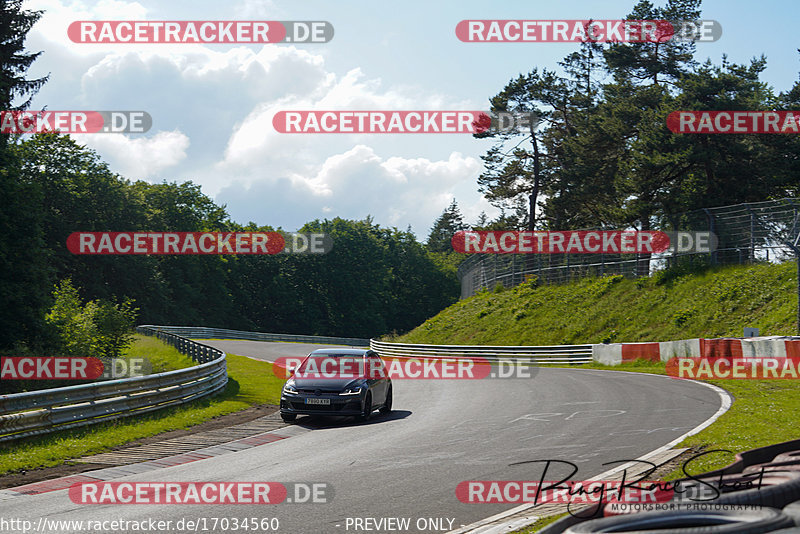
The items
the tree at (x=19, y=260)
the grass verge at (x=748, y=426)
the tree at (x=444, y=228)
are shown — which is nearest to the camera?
the grass verge at (x=748, y=426)

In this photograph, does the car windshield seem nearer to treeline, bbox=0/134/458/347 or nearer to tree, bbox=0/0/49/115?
tree, bbox=0/0/49/115

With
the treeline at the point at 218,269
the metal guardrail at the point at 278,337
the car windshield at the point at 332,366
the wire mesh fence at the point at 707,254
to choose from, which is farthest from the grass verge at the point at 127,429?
the metal guardrail at the point at 278,337

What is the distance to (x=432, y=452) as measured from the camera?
36.2 feet

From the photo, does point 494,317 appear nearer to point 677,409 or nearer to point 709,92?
point 709,92

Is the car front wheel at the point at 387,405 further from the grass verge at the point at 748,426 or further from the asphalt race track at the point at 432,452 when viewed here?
the grass verge at the point at 748,426

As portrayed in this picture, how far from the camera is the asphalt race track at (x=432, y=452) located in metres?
7.57

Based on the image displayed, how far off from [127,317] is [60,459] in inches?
904

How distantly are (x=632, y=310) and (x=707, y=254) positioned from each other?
4.99 m

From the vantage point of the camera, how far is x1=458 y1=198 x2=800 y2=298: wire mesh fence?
32.0m

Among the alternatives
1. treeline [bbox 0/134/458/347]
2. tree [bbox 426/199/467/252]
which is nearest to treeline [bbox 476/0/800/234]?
treeline [bbox 0/134/458/347]

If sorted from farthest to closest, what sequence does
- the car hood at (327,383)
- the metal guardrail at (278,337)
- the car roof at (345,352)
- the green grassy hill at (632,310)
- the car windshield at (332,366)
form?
the metal guardrail at (278,337) < the green grassy hill at (632,310) < the car roof at (345,352) < the car windshield at (332,366) < the car hood at (327,383)

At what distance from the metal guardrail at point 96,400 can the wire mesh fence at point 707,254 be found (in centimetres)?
1736

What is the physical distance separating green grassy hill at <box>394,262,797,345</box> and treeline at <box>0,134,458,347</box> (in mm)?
32237

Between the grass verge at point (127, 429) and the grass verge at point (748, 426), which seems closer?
the grass verge at point (748, 426)
